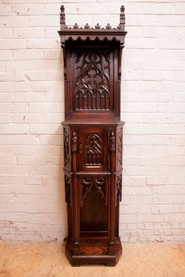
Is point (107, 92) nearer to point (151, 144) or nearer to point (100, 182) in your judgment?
point (151, 144)

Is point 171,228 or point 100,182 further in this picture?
point 171,228

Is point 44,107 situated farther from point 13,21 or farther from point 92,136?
point 13,21

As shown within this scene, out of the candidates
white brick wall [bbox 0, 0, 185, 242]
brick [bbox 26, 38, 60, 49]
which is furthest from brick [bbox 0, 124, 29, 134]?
brick [bbox 26, 38, 60, 49]

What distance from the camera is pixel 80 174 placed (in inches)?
62.4

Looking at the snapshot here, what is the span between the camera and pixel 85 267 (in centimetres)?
171

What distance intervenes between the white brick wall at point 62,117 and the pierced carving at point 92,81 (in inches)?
6.2

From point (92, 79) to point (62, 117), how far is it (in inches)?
15.7

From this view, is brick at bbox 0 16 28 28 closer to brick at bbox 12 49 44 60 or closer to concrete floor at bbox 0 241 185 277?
brick at bbox 12 49 44 60

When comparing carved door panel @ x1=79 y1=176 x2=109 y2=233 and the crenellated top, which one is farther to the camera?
carved door panel @ x1=79 y1=176 x2=109 y2=233

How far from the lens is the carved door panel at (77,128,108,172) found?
1.56 meters

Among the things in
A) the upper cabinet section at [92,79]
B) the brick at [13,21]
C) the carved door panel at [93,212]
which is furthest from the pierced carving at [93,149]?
the brick at [13,21]

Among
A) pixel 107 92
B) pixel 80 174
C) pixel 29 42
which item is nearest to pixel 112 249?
pixel 80 174

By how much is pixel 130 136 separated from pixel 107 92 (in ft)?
1.38

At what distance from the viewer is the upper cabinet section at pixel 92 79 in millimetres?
1726
